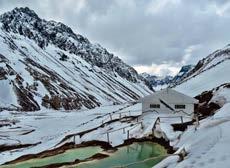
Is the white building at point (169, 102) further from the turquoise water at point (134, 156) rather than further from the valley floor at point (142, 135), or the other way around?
the turquoise water at point (134, 156)

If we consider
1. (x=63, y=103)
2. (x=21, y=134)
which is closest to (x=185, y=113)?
(x=21, y=134)

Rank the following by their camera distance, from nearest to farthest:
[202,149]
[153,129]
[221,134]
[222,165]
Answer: [222,165] < [202,149] < [221,134] < [153,129]

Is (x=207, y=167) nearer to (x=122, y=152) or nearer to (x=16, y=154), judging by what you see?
(x=122, y=152)

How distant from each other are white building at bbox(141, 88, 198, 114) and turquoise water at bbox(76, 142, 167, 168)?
2016cm

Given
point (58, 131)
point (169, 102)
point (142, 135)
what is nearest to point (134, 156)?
point (142, 135)

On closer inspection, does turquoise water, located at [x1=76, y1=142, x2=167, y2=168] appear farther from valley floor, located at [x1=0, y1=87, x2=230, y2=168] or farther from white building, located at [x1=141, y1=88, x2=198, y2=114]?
white building, located at [x1=141, y1=88, x2=198, y2=114]

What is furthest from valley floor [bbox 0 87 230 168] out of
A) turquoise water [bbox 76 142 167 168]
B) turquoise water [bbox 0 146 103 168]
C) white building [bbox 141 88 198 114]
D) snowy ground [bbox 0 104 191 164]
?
turquoise water [bbox 0 146 103 168]

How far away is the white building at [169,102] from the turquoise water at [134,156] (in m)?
20.2

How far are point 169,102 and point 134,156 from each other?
2911 cm

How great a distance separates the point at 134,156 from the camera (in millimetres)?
41250

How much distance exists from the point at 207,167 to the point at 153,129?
33.9 meters

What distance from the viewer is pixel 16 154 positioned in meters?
57.5

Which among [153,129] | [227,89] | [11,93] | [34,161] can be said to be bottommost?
[34,161]

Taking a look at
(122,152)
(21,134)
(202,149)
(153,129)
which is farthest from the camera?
(21,134)
